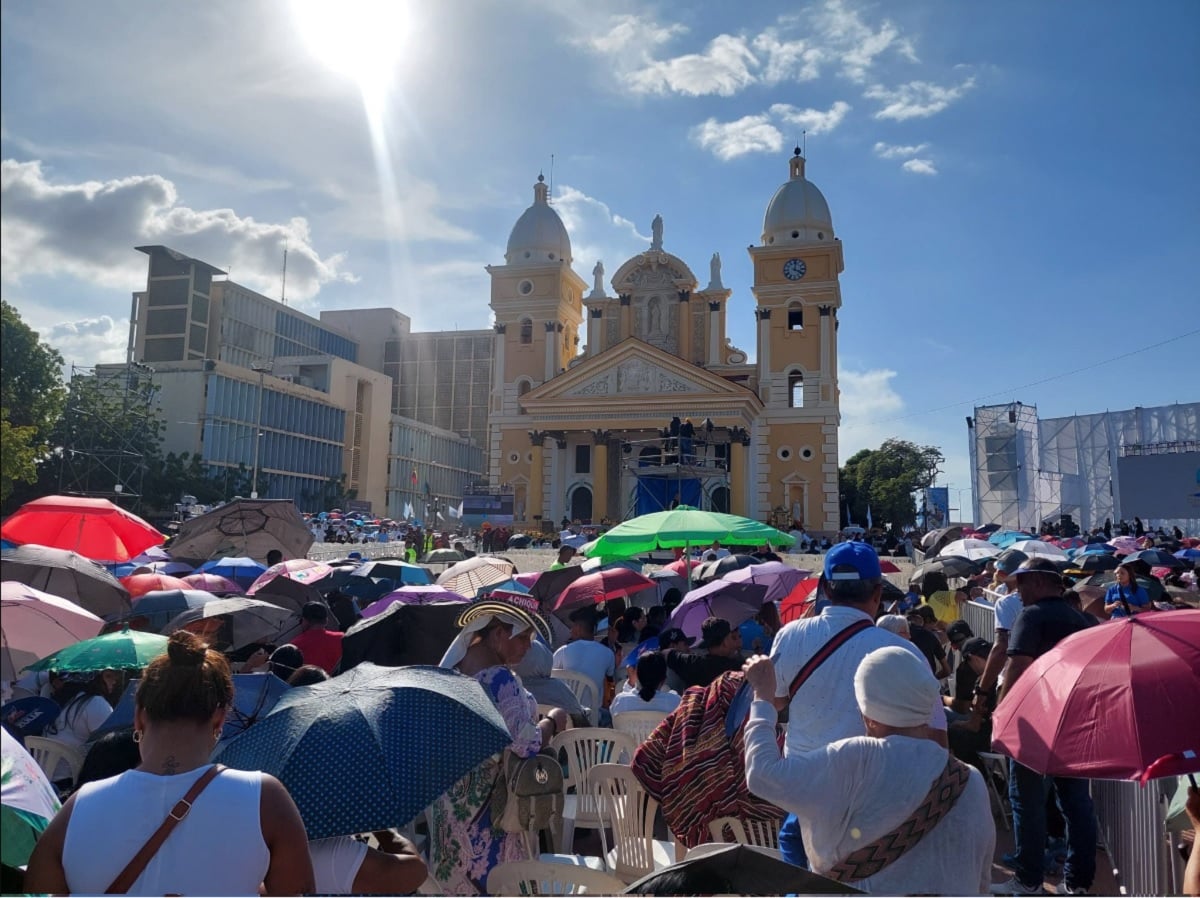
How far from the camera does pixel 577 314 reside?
46594mm

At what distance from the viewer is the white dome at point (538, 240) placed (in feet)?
147

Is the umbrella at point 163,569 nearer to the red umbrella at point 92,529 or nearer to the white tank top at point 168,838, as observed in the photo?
the red umbrella at point 92,529

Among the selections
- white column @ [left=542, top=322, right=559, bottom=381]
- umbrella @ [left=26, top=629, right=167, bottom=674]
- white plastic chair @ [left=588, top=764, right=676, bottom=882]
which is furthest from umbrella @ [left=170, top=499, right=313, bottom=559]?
white column @ [left=542, top=322, right=559, bottom=381]

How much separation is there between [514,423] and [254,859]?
4068 cm

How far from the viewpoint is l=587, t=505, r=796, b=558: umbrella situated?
9.18m

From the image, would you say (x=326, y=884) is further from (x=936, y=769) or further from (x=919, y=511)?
(x=919, y=511)

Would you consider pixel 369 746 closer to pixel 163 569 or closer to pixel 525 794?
pixel 525 794

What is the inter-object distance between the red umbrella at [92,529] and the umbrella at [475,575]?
3.51 meters

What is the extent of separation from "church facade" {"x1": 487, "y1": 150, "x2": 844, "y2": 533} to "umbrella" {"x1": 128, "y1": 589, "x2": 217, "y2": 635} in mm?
27932

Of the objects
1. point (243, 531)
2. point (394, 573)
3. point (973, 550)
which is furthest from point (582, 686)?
point (973, 550)

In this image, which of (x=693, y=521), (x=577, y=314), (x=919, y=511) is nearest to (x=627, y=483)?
(x=577, y=314)

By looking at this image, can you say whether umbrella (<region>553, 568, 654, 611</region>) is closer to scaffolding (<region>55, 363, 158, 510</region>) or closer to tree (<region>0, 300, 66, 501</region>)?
scaffolding (<region>55, 363, 158, 510</region>)

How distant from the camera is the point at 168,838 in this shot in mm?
1892

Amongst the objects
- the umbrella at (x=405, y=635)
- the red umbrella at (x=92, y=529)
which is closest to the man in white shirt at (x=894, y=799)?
the red umbrella at (x=92, y=529)
